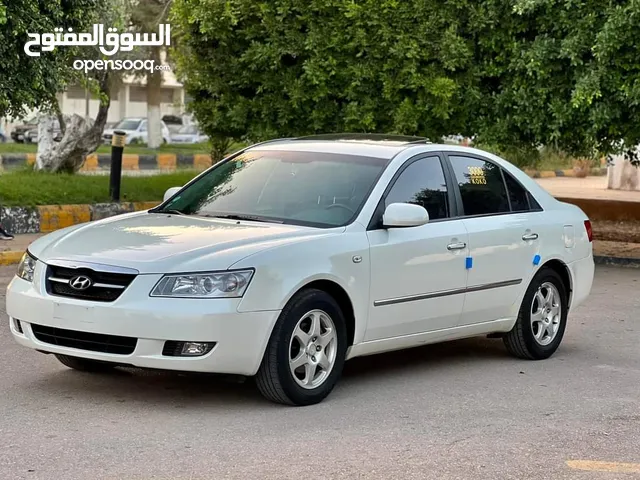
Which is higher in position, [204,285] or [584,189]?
[204,285]

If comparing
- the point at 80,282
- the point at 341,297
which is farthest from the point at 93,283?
the point at 341,297

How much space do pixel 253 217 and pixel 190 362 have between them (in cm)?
131

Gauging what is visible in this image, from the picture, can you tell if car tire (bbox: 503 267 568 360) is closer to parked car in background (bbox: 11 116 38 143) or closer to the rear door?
the rear door

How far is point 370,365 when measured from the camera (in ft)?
27.1

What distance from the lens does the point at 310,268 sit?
6750mm

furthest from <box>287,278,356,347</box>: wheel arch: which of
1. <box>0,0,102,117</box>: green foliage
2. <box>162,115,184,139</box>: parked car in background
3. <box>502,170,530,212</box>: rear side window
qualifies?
<box>162,115,184,139</box>: parked car in background

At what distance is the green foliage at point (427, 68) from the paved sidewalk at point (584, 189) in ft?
26.2

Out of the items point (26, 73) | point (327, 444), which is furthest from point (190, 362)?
point (26, 73)

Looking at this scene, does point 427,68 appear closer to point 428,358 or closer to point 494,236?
point 428,358

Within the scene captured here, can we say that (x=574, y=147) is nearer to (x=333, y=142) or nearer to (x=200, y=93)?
(x=200, y=93)

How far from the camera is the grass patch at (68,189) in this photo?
1609cm

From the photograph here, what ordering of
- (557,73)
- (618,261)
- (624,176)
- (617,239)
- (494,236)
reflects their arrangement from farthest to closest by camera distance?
(624,176)
(617,239)
(618,261)
(557,73)
(494,236)

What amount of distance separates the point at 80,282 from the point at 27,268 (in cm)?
63

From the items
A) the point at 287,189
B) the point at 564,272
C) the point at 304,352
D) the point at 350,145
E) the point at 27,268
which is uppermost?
the point at 350,145
